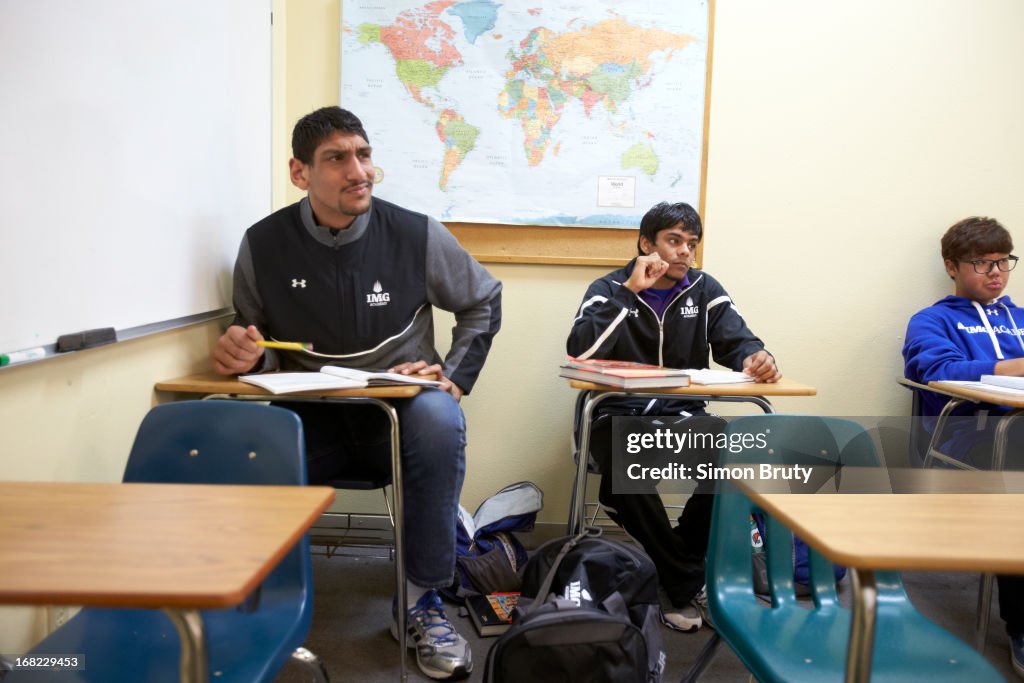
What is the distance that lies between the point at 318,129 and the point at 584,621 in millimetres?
1467

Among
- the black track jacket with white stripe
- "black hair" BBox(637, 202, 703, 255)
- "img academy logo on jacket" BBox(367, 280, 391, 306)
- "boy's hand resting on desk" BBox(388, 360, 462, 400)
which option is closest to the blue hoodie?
the black track jacket with white stripe

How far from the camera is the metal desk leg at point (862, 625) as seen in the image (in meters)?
0.86

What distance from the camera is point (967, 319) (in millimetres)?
2551

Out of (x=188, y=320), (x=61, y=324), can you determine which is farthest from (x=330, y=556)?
(x=61, y=324)

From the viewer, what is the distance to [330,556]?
2.59 meters

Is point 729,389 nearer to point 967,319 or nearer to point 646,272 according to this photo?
point 646,272

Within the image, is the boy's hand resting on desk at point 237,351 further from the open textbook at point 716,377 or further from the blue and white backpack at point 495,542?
the open textbook at point 716,377

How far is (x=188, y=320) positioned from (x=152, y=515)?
1.14m

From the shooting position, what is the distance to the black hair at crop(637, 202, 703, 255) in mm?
2422

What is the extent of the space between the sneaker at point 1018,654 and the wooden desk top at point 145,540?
6.25 feet

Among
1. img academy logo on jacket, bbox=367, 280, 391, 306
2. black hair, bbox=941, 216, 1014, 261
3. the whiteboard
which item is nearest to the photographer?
the whiteboard

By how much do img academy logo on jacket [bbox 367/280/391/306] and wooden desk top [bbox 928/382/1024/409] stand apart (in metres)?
1.68

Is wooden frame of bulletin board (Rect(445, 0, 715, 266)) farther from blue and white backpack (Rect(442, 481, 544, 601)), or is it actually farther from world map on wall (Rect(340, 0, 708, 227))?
blue and white backpack (Rect(442, 481, 544, 601))

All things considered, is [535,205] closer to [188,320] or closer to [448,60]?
[448,60]
